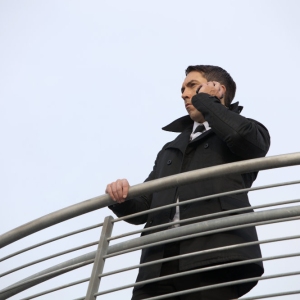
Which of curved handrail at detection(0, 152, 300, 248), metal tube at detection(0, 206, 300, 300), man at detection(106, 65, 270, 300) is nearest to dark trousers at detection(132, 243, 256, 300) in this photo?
man at detection(106, 65, 270, 300)

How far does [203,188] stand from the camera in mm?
4047

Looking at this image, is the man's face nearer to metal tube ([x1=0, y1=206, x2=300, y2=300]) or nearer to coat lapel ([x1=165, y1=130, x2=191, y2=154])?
coat lapel ([x1=165, y1=130, x2=191, y2=154])

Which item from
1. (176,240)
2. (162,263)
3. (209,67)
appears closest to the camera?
(176,240)

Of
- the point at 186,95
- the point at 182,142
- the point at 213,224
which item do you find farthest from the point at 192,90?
the point at 213,224

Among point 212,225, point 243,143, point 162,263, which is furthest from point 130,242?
point 243,143

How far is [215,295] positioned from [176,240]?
337mm

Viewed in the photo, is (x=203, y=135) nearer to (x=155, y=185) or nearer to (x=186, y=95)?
(x=186, y=95)

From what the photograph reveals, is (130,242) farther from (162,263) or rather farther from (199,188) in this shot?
(199,188)

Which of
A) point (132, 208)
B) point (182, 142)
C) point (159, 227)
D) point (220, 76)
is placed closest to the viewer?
point (159, 227)

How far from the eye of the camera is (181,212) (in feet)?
13.1

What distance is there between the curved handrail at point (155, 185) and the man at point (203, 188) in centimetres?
12

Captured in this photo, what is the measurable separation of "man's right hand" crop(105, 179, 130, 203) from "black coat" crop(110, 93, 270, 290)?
0.78 ft

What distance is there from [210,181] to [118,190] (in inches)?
19.3

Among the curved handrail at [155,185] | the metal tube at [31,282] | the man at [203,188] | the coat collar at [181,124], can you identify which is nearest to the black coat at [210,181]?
the man at [203,188]
